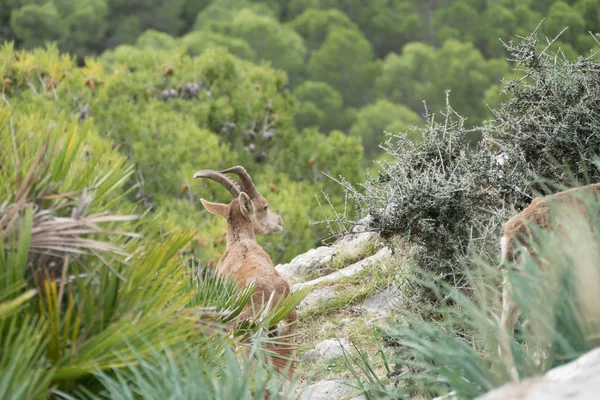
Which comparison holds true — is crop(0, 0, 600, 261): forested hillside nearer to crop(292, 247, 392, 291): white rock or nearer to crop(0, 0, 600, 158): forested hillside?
crop(0, 0, 600, 158): forested hillside

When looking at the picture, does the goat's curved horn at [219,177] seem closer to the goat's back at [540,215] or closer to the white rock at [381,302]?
the white rock at [381,302]

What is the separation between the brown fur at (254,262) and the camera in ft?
23.9

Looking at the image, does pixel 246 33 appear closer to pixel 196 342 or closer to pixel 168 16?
pixel 168 16

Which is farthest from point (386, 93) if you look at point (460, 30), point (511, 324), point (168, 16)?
point (511, 324)

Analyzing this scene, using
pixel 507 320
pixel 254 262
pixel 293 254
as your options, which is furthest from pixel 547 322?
pixel 293 254

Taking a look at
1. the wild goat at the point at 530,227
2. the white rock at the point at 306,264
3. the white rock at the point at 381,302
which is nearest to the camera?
the wild goat at the point at 530,227

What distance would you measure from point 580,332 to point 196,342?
185 centimetres

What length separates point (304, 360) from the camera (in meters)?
8.47

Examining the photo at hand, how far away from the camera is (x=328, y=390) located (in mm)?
7488

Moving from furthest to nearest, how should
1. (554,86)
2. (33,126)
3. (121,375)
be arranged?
(554,86) → (33,126) → (121,375)

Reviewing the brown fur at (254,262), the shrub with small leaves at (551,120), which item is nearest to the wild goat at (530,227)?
the brown fur at (254,262)

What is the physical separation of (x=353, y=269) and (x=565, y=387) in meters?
7.13

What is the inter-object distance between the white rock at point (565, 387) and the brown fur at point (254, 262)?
8.67 feet

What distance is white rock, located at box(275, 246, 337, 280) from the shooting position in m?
11.0
